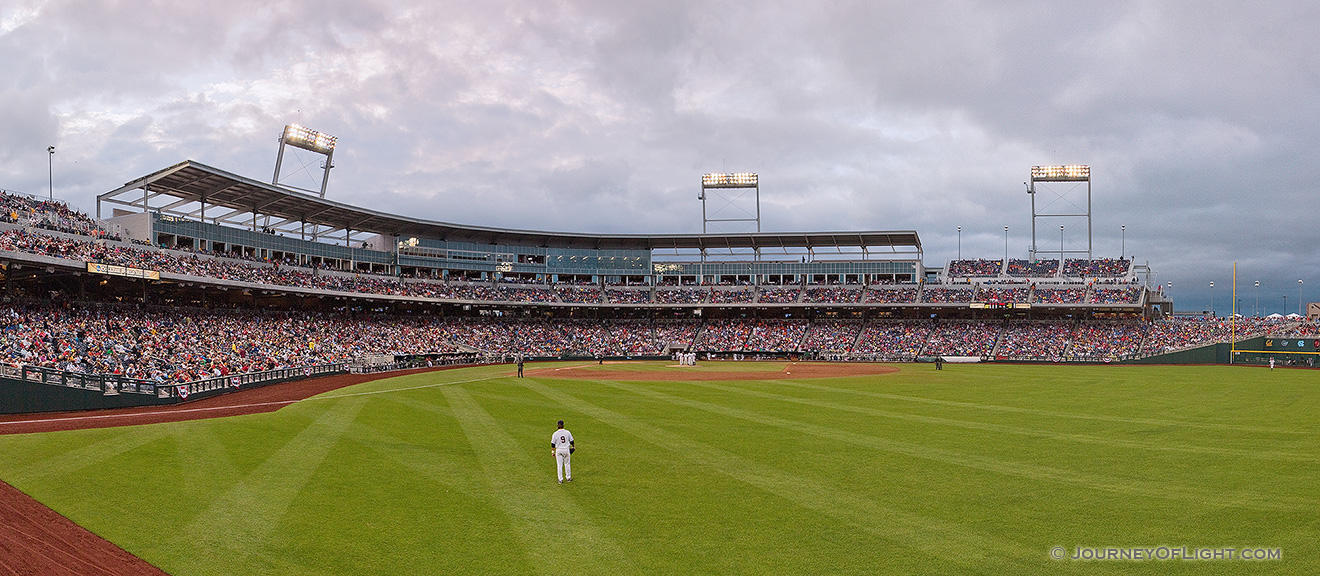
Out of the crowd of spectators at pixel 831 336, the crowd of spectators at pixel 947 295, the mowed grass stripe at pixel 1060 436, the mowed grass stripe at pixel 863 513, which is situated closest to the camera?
the mowed grass stripe at pixel 863 513

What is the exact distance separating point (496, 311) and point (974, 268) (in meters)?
56.0

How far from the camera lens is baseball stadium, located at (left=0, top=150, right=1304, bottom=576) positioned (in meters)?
9.32

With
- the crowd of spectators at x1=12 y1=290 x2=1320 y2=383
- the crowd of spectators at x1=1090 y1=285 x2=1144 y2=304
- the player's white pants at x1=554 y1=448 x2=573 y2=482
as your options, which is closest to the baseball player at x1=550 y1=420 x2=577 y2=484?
the player's white pants at x1=554 y1=448 x2=573 y2=482

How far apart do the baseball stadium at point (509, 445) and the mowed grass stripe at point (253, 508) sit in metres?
0.07

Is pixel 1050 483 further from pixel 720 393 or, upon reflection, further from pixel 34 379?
pixel 34 379

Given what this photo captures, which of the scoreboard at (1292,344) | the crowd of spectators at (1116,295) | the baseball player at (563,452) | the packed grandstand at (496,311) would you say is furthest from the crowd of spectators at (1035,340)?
the baseball player at (563,452)

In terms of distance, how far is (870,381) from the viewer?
38812 mm

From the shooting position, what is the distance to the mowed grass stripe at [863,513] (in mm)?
8891

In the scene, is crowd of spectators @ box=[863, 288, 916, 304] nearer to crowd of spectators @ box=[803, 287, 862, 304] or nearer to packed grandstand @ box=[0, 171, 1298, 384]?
packed grandstand @ box=[0, 171, 1298, 384]

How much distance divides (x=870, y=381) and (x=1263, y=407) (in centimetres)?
1718

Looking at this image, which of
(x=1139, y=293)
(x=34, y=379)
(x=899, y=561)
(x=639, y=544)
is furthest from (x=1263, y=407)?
(x=1139, y=293)

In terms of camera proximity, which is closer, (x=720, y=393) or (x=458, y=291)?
(x=720, y=393)

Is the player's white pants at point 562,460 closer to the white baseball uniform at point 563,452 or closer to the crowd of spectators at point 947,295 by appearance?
the white baseball uniform at point 563,452

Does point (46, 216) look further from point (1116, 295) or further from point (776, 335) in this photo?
point (1116, 295)
